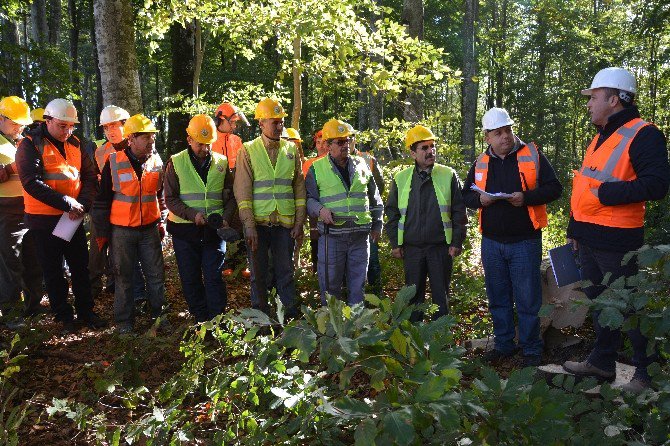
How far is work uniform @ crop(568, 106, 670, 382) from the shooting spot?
171 inches

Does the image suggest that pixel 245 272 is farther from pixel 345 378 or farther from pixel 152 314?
Result: pixel 345 378

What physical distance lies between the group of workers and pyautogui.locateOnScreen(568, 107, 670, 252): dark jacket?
31.3 inches

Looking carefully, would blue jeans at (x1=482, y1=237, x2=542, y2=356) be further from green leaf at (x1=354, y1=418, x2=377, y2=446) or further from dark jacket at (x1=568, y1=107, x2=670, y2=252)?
green leaf at (x1=354, y1=418, x2=377, y2=446)

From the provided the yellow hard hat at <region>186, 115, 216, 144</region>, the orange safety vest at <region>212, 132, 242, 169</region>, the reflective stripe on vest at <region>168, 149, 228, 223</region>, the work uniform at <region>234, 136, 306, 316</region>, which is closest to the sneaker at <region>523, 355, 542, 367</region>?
the work uniform at <region>234, 136, 306, 316</region>

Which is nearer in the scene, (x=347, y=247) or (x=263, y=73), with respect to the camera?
(x=347, y=247)

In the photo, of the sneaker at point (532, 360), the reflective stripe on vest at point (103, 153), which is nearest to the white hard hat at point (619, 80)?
the sneaker at point (532, 360)

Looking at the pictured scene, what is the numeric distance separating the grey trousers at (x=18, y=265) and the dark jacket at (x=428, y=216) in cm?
405

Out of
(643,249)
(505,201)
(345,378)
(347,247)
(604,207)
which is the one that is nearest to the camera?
(345,378)

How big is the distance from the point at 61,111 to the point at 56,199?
0.89 metres

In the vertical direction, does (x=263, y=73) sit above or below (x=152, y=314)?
above

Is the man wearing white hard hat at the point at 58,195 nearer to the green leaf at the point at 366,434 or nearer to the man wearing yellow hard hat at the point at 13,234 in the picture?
the man wearing yellow hard hat at the point at 13,234

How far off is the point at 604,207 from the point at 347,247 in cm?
258

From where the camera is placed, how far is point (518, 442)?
1.88 m

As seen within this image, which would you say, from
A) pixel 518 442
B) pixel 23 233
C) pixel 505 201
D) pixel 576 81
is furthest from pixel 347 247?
pixel 576 81
